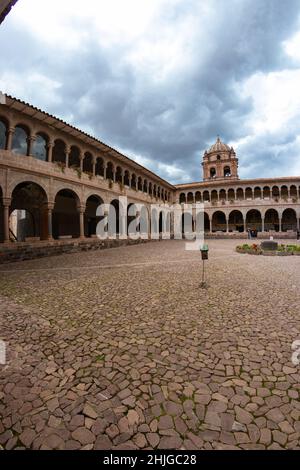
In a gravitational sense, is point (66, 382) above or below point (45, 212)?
below

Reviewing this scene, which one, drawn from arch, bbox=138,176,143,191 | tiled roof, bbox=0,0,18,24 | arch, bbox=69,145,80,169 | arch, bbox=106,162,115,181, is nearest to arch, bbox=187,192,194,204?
arch, bbox=138,176,143,191

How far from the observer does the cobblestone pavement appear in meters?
1.97

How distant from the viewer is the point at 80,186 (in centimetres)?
1822

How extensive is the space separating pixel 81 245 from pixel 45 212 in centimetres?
376

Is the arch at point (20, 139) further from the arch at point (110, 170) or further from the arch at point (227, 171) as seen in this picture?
the arch at point (227, 171)

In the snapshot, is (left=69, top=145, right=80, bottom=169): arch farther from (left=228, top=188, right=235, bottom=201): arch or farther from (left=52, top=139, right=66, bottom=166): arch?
(left=228, top=188, right=235, bottom=201): arch

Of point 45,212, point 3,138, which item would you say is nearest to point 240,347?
point 45,212

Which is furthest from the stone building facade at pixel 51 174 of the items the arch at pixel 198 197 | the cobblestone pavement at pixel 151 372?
the arch at pixel 198 197

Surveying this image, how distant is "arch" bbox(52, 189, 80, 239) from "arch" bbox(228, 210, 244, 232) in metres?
28.4

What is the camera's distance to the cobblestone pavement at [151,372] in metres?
1.97

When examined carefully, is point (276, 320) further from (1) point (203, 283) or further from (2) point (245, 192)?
(2) point (245, 192)

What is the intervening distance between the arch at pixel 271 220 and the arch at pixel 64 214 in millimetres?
32824

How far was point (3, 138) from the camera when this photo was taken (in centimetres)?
1441

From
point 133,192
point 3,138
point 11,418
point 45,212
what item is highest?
point 3,138
